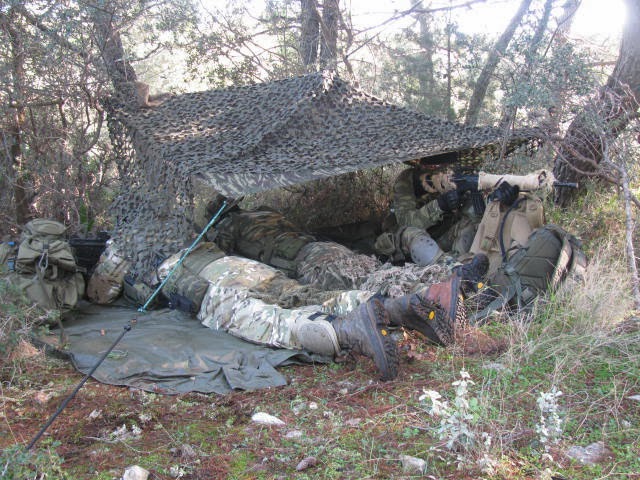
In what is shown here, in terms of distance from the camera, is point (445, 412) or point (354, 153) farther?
point (354, 153)

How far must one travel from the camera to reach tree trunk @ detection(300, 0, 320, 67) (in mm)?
8289

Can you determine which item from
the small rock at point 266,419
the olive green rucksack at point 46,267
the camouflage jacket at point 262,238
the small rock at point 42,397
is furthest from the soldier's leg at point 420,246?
Answer: the small rock at point 42,397

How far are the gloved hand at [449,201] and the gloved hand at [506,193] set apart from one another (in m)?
0.67

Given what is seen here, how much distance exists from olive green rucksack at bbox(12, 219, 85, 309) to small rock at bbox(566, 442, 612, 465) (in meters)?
3.44

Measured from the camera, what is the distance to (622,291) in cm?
344

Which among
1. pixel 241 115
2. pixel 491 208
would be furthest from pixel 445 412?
pixel 241 115

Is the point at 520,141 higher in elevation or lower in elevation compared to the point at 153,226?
higher

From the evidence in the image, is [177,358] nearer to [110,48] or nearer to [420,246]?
[420,246]

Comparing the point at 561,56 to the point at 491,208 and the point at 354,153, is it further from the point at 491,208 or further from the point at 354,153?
the point at 354,153

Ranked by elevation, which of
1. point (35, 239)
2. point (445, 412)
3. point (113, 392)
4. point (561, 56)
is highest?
point (561, 56)

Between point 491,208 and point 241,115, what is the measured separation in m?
2.38

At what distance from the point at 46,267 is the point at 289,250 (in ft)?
6.14

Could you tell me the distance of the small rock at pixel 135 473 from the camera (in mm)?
2105

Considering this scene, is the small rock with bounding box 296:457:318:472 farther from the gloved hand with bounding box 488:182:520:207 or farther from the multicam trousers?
the gloved hand with bounding box 488:182:520:207
